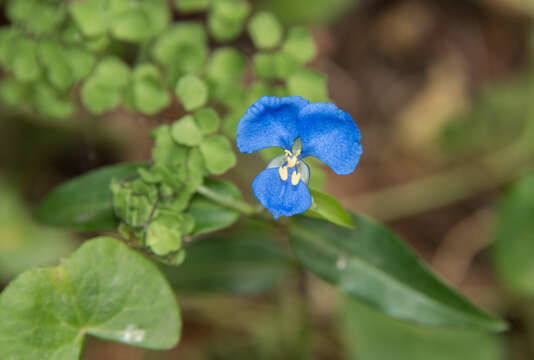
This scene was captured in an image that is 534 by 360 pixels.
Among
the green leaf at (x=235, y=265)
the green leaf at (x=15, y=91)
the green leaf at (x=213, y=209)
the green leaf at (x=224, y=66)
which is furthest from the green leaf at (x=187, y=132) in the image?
→ the green leaf at (x=235, y=265)

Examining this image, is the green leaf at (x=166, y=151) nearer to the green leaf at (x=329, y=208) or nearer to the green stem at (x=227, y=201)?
the green stem at (x=227, y=201)

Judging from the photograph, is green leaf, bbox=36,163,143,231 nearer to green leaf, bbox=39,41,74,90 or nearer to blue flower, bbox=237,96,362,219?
green leaf, bbox=39,41,74,90

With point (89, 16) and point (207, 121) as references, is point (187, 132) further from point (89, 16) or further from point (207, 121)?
point (89, 16)

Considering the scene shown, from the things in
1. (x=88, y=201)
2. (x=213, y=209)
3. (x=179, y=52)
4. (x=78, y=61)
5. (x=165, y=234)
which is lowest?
(x=88, y=201)

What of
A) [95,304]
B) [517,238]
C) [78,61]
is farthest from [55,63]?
[517,238]

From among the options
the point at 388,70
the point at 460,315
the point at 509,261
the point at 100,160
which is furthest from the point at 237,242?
the point at 388,70

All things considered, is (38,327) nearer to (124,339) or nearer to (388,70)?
(124,339)

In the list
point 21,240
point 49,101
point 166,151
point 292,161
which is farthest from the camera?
point 21,240

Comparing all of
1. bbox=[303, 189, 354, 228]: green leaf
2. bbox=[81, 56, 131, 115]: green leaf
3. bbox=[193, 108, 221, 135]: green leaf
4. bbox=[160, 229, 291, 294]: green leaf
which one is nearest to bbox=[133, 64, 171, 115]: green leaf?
bbox=[81, 56, 131, 115]: green leaf
